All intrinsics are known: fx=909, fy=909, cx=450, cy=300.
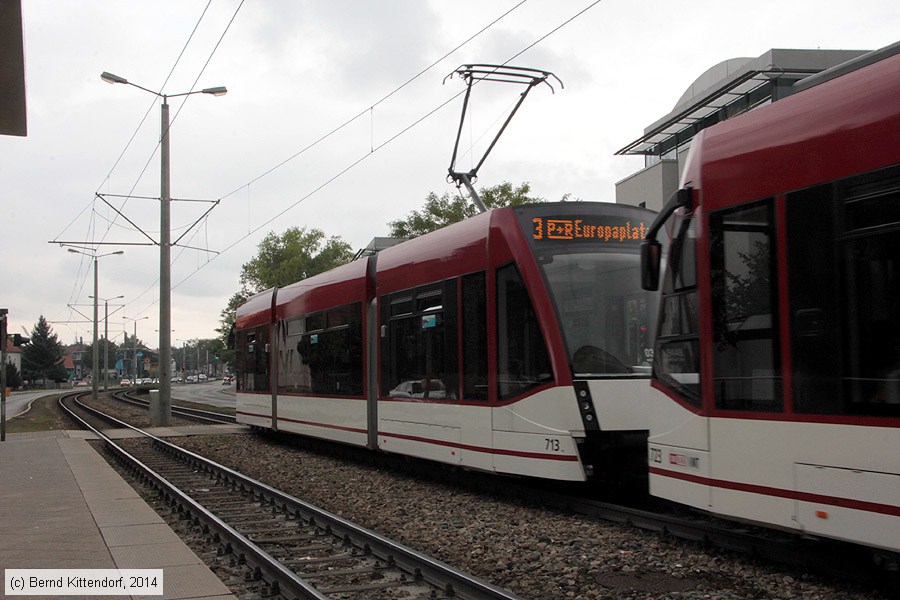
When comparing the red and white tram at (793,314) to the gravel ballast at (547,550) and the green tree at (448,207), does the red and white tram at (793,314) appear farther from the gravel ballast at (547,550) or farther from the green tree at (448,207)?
the green tree at (448,207)

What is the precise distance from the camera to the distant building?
2703cm

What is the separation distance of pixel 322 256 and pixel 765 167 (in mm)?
73262

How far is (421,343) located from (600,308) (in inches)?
114

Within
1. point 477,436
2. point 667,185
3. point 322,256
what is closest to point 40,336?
point 322,256

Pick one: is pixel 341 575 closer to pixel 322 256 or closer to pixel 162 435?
pixel 162 435

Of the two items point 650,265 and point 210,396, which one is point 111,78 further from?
→ point 210,396

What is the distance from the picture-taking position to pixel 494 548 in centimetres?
752

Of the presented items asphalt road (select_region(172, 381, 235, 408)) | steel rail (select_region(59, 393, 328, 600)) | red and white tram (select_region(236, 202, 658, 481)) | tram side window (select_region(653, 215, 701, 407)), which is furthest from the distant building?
asphalt road (select_region(172, 381, 235, 408))

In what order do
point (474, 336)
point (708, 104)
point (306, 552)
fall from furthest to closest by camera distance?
point (708, 104) → point (474, 336) → point (306, 552)

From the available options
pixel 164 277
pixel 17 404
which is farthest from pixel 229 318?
pixel 164 277

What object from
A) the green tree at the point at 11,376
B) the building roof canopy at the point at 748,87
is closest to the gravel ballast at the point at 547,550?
the building roof canopy at the point at 748,87

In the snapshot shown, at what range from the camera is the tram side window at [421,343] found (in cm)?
1066

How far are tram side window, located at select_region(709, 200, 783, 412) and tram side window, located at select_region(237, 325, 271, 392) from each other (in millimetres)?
13639

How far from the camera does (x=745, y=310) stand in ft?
20.1
